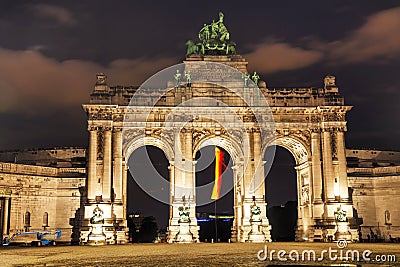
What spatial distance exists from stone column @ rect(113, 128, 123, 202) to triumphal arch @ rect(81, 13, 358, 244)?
0.12 meters

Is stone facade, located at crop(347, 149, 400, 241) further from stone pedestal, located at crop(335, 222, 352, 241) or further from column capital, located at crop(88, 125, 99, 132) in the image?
column capital, located at crop(88, 125, 99, 132)

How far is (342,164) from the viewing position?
64438 mm

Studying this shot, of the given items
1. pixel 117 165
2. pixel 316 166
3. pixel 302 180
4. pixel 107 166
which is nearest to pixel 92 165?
pixel 107 166

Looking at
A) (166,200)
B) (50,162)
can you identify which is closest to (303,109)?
(166,200)

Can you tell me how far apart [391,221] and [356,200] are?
5127 mm

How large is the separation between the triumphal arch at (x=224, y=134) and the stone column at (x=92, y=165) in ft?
0.38

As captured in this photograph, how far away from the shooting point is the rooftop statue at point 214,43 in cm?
6912

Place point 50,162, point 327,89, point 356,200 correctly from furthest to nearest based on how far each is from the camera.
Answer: point 50,162 < point 356,200 < point 327,89

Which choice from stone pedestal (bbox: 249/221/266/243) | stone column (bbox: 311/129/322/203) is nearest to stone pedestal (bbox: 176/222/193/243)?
stone pedestal (bbox: 249/221/266/243)

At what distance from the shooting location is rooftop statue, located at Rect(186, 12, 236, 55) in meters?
69.1

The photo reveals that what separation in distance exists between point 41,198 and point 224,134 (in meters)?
25.4

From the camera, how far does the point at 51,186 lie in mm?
70438

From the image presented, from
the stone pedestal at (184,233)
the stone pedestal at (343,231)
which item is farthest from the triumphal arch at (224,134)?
the stone pedestal at (184,233)

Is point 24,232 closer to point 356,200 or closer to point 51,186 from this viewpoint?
point 51,186
